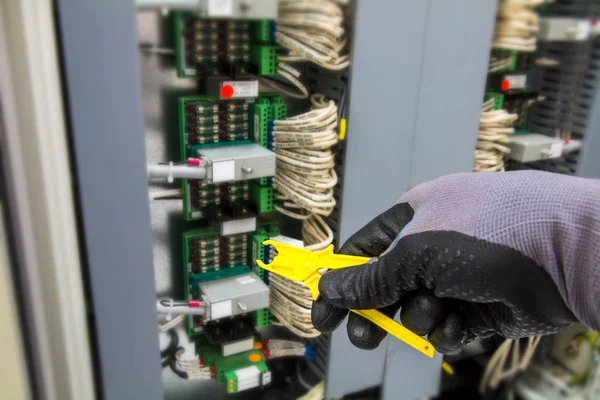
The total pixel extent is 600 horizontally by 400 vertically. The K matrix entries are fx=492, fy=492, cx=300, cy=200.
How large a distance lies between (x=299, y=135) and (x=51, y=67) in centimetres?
50

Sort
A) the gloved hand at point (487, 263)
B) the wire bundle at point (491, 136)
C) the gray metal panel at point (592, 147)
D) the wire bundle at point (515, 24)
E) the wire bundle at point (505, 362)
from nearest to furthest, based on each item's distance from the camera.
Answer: the gloved hand at point (487, 263) < the wire bundle at point (515, 24) < the wire bundle at point (491, 136) < the gray metal panel at point (592, 147) < the wire bundle at point (505, 362)

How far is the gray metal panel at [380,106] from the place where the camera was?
1.03 meters

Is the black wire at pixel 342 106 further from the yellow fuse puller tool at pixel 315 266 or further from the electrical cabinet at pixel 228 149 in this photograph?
the yellow fuse puller tool at pixel 315 266

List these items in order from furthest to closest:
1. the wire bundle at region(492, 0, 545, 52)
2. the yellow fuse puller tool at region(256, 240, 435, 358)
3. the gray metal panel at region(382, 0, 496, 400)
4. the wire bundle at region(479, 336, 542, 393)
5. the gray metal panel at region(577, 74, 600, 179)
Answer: the wire bundle at region(479, 336, 542, 393)
the gray metal panel at region(577, 74, 600, 179)
the wire bundle at region(492, 0, 545, 52)
the gray metal panel at region(382, 0, 496, 400)
the yellow fuse puller tool at region(256, 240, 435, 358)

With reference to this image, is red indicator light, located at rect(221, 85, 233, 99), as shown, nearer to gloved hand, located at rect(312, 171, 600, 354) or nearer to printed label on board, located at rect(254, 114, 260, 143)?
printed label on board, located at rect(254, 114, 260, 143)

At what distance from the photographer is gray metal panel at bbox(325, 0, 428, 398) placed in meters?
1.03

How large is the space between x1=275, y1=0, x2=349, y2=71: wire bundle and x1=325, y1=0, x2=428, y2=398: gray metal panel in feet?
0.14

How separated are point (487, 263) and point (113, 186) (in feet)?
2.12

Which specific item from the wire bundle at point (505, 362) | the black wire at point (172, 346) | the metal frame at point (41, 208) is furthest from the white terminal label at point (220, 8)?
the wire bundle at point (505, 362)

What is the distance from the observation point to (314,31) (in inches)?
40.5

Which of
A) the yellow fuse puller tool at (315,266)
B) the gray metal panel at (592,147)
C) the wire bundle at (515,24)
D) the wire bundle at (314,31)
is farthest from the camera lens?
the gray metal panel at (592,147)

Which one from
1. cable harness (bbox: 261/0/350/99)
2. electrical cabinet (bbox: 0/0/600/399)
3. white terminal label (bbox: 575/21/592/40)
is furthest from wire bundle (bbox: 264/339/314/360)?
white terminal label (bbox: 575/21/592/40)

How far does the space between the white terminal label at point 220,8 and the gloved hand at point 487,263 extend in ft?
1.61

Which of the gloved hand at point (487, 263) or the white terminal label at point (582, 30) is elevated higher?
the white terminal label at point (582, 30)
